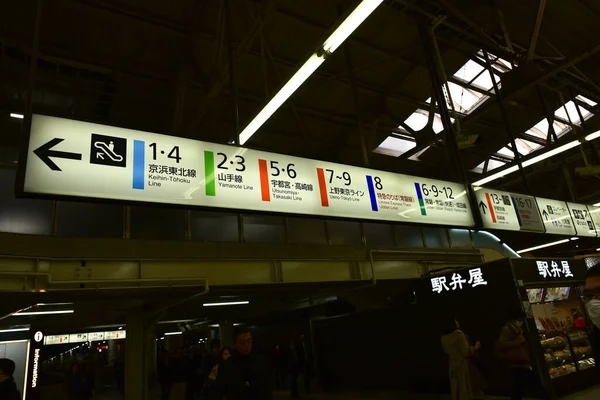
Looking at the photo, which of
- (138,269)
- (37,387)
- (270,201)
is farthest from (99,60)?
(37,387)

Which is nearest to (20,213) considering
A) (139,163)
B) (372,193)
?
(139,163)

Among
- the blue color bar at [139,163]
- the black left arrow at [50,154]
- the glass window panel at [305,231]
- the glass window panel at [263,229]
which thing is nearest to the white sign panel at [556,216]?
the glass window panel at [305,231]

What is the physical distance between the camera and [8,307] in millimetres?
7027

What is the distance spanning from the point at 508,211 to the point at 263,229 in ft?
15.8

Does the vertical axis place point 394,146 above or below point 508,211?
above

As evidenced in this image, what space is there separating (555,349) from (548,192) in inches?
528

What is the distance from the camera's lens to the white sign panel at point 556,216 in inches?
301

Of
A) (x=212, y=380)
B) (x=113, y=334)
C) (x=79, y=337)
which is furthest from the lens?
(x=113, y=334)

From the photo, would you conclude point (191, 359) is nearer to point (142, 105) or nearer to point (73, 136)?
point (142, 105)

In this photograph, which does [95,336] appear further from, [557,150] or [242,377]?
[557,150]

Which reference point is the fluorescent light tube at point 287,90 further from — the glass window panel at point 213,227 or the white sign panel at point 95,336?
the white sign panel at point 95,336

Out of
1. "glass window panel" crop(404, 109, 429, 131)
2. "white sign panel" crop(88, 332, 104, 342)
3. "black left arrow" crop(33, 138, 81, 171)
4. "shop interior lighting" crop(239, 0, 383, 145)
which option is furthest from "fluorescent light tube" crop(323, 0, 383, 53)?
"white sign panel" crop(88, 332, 104, 342)

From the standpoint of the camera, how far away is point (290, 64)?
387 inches

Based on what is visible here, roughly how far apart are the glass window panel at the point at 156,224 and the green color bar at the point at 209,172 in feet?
11.7
